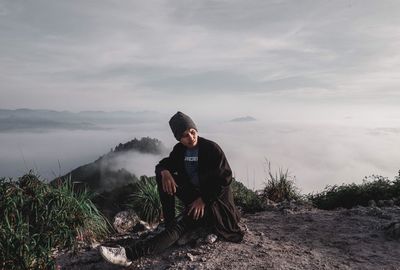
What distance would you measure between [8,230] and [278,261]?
10.6 ft

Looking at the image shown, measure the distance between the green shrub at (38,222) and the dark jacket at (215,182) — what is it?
1.48 meters

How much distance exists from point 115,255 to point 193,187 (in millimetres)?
1269

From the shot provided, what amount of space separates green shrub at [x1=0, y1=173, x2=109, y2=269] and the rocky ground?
0.44 m

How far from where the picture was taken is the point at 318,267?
16.9 feet

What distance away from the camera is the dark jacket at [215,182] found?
5.47 m

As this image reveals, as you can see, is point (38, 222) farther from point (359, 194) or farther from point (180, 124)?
point (359, 194)

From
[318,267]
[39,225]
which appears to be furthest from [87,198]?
[318,267]

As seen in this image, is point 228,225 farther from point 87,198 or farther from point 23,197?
point 23,197

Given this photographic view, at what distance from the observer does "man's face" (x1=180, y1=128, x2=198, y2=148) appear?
547cm

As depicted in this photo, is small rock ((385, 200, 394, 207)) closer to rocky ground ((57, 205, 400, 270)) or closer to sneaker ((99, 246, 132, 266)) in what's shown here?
rocky ground ((57, 205, 400, 270))

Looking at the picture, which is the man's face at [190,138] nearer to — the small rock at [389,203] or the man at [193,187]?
the man at [193,187]

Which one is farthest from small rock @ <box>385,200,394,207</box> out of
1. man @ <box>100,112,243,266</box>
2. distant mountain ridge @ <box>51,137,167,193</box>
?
distant mountain ridge @ <box>51,137,167,193</box>

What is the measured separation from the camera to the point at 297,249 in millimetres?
5715

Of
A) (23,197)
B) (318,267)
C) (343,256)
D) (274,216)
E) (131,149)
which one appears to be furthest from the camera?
(131,149)
